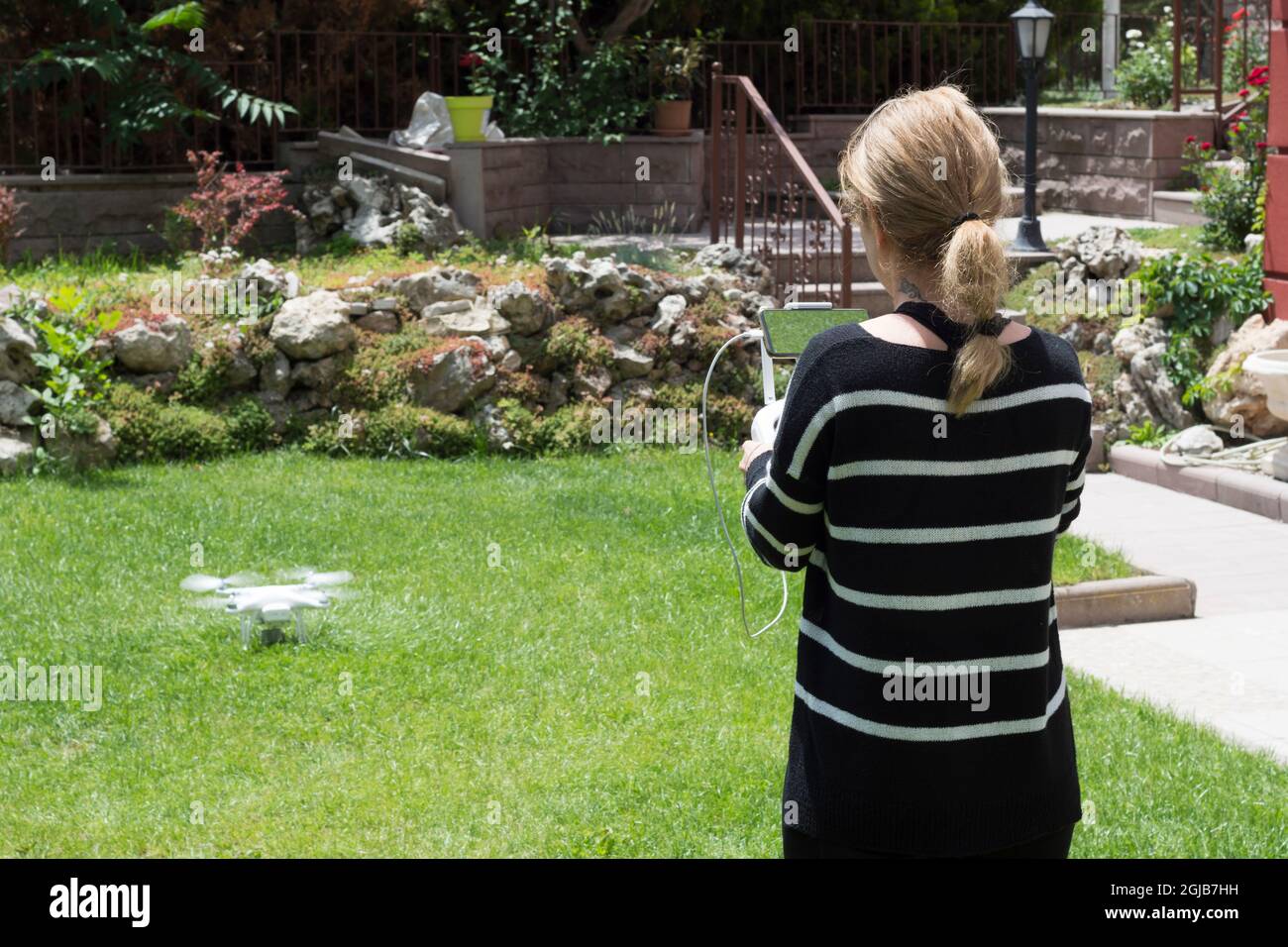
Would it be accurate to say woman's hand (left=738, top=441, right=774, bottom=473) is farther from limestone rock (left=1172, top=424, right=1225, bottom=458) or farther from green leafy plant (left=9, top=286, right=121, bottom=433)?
limestone rock (left=1172, top=424, right=1225, bottom=458)

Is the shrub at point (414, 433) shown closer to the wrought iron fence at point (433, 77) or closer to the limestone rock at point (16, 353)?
the limestone rock at point (16, 353)

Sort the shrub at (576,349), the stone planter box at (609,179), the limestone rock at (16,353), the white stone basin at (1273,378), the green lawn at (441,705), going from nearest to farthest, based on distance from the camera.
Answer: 1. the green lawn at (441,705)
2. the white stone basin at (1273,378)
3. the limestone rock at (16,353)
4. the shrub at (576,349)
5. the stone planter box at (609,179)

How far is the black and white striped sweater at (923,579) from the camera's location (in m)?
2.18

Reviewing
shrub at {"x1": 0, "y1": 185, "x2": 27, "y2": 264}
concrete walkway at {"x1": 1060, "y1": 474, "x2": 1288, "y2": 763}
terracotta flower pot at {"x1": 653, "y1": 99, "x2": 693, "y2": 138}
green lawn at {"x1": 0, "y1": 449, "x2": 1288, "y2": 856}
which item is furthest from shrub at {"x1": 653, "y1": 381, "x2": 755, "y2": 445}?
shrub at {"x1": 0, "y1": 185, "x2": 27, "y2": 264}

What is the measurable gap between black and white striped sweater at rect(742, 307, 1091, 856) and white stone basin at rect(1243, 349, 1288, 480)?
6.48 m

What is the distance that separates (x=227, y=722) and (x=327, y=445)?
431 cm

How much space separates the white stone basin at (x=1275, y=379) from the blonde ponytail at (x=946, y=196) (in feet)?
21.5

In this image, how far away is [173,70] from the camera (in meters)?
12.6

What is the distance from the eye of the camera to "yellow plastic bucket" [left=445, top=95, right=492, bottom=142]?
13.1 metres

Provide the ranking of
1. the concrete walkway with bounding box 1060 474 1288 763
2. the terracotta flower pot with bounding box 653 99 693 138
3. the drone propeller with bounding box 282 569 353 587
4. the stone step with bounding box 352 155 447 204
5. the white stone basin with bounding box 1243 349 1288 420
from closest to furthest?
1. the concrete walkway with bounding box 1060 474 1288 763
2. the drone propeller with bounding box 282 569 353 587
3. the white stone basin with bounding box 1243 349 1288 420
4. the stone step with bounding box 352 155 447 204
5. the terracotta flower pot with bounding box 653 99 693 138

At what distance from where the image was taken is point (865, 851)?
2.27m

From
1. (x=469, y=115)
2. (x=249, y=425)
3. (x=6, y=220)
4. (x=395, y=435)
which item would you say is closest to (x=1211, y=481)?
(x=395, y=435)

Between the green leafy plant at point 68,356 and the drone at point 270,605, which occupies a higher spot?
the green leafy plant at point 68,356

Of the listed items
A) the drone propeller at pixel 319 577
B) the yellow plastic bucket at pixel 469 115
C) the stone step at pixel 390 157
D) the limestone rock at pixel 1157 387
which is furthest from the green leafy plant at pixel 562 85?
the drone propeller at pixel 319 577
